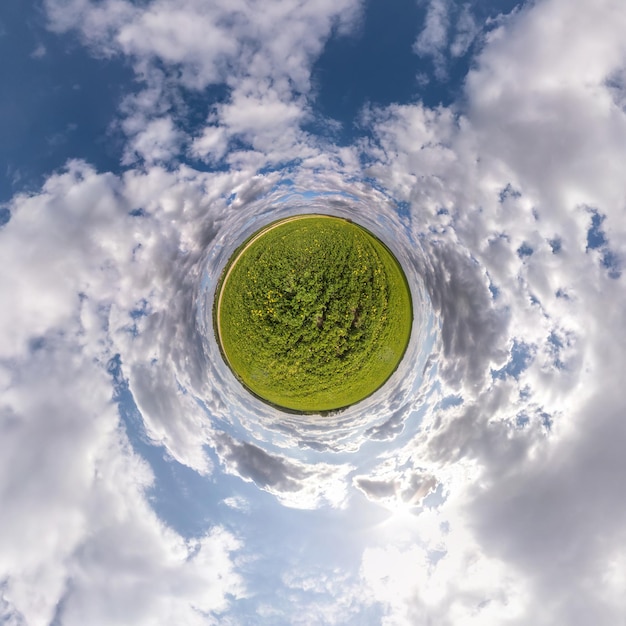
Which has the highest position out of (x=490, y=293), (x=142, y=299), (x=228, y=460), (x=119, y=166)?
(x=119, y=166)

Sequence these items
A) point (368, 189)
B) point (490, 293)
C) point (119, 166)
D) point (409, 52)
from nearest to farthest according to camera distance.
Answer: point (409, 52) < point (119, 166) < point (490, 293) < point (368, 189)

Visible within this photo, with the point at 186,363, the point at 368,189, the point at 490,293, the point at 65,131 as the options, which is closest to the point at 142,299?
the point at 186,363

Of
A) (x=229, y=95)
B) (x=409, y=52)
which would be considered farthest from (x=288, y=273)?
(x=409, y=52)

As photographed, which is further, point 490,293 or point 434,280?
point 434,280

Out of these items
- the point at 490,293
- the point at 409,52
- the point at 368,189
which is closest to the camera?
the point at 409,52

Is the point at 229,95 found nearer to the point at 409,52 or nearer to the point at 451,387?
the point at 409,52

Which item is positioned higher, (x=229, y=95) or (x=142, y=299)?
(x=229, y=95)

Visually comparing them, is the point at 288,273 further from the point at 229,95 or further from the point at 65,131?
the point at 65,131
